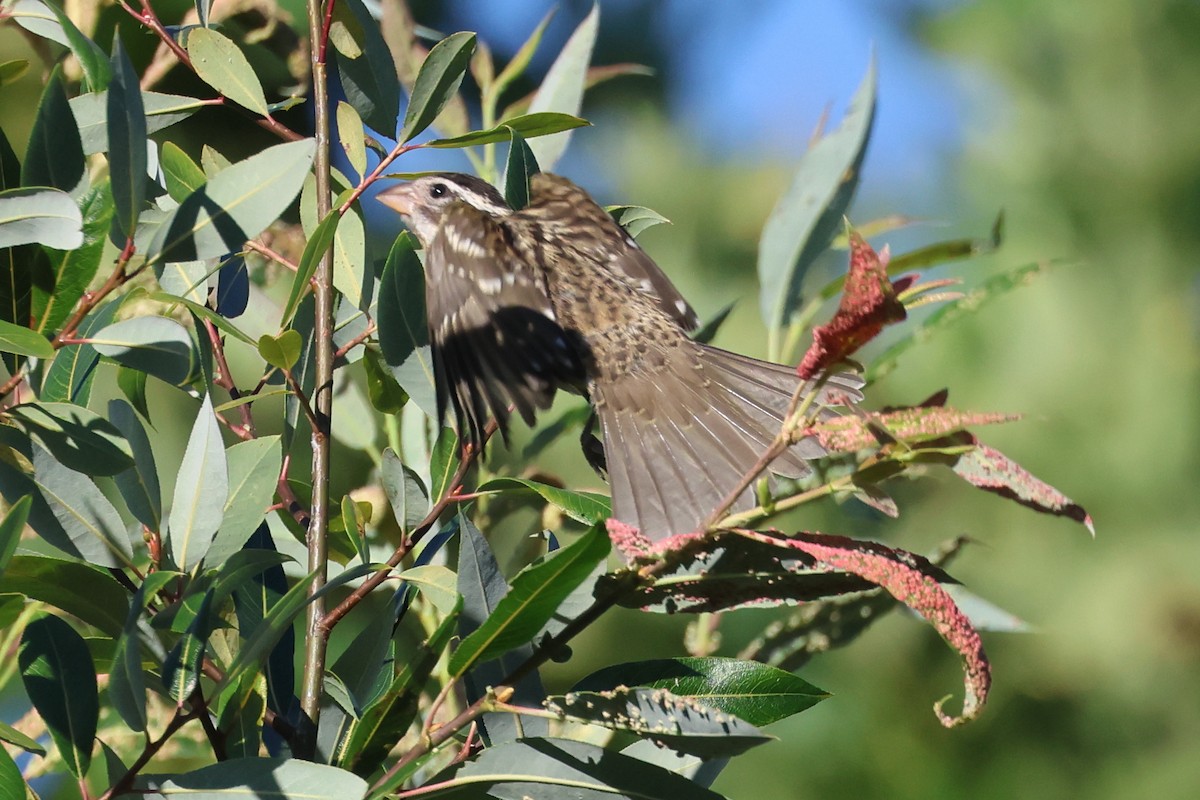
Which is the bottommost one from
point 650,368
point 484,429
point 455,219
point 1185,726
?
point 1185,726

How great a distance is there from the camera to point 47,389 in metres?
1.09

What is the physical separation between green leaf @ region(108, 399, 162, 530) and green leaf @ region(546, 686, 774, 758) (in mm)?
398

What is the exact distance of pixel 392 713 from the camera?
97 centimetres

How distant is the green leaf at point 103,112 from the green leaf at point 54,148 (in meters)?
0.05

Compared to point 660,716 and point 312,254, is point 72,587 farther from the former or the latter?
point 660,716

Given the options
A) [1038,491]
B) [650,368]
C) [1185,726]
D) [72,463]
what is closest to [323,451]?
[72,463]

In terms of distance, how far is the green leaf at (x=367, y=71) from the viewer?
1256 millimetres

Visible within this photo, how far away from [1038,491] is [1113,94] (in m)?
2.96

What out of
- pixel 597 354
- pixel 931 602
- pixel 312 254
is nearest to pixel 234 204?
pixel 312 254

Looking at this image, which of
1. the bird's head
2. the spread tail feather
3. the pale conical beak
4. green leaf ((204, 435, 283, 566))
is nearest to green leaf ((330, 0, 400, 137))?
green leaf ((204, 435, 283, 566))

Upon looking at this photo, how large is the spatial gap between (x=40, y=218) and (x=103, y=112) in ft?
0.78

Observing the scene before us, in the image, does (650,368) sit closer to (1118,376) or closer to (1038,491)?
(1038,491)

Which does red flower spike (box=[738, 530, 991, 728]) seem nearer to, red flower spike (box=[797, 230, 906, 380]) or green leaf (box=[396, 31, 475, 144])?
red flower spike (box=[797, 230, 906, 380])

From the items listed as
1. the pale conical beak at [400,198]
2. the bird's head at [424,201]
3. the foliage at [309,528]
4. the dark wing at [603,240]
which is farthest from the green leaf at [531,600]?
the pale conical beak at [400,198]
